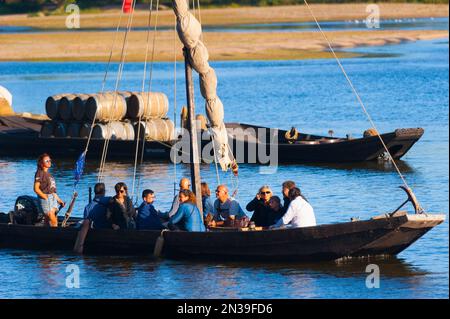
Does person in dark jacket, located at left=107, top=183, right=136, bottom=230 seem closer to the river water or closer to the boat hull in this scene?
the boat hull

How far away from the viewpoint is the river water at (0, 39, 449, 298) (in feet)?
75.7

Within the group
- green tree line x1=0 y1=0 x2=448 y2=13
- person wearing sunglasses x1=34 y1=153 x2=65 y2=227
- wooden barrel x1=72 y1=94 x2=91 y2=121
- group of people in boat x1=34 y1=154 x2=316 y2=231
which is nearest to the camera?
group of people in boat x1=34 y1=154 x2=316 y2=231

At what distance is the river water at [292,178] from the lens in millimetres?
23078

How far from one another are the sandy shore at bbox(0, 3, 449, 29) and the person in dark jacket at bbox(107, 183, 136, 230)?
8335 cm

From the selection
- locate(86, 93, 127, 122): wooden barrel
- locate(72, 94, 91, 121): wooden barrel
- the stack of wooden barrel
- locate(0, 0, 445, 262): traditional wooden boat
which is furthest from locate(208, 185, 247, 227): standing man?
locate(72, 94, 91, 121): wooden barrel

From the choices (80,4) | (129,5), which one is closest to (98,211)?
(129,5)

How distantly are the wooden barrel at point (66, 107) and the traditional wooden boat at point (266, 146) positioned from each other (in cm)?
75

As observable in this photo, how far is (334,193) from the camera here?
33.8 metres

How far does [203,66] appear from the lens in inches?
999

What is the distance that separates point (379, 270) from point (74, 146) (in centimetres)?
1984

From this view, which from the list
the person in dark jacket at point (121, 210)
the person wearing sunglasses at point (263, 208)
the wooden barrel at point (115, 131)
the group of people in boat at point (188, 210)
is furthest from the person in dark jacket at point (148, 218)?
the wooden barrel at point (115, 131)

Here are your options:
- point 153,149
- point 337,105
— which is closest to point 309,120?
point 337,105

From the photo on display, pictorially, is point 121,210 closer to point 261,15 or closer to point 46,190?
point 46,190

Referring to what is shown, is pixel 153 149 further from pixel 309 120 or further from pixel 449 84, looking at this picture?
pixel 449 84
